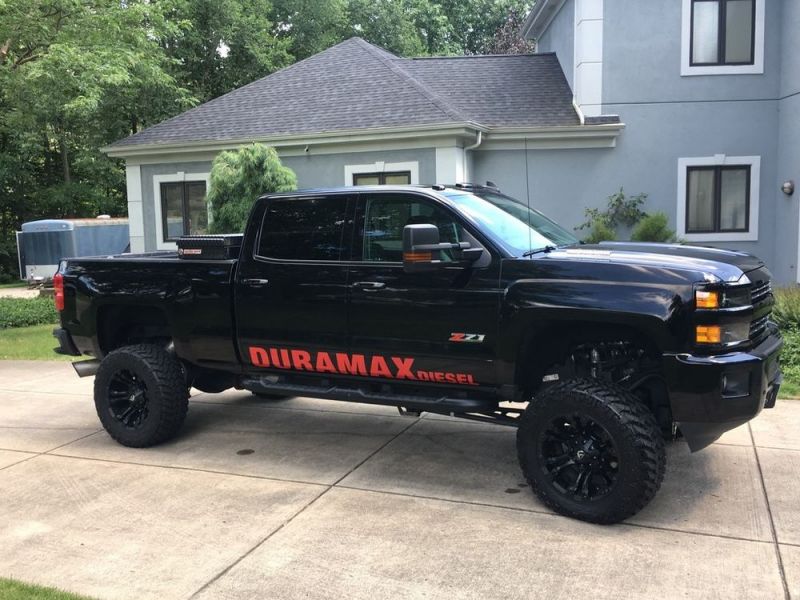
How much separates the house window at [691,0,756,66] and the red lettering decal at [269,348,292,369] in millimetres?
11150

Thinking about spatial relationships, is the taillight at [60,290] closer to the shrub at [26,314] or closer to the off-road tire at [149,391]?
the off-road tire at [149,391]

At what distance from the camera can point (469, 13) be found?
139 ft

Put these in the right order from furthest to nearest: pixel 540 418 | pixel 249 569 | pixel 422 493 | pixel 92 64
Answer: pixel 92 64 → pixel 422 493 → pixel 540 418 → pixel 249 569

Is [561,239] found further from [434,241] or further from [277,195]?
[277,195]

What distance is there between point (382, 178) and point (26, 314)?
7.16 meters

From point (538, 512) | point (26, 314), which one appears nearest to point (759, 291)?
point (538, 512)

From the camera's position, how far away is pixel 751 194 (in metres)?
13.6

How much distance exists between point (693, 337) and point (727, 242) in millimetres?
10655

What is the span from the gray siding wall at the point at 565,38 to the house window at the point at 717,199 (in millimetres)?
3095

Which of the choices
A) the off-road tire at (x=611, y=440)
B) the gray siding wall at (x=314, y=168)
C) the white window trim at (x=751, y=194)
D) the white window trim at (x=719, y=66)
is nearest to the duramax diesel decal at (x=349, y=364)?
the off-road tire at (x=611, y=440)

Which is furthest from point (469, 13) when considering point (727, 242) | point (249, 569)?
point (249, 569)

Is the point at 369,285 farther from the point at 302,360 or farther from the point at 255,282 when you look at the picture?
the point at 255,282

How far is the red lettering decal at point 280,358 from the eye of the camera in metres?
5.52

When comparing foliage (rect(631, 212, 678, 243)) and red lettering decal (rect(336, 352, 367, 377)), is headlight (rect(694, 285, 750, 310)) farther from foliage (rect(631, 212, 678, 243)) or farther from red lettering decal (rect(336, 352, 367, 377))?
foliage (rect(631, 212, 678, 243))
